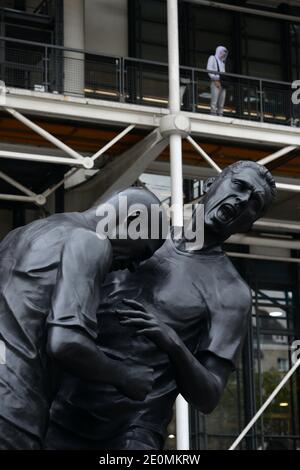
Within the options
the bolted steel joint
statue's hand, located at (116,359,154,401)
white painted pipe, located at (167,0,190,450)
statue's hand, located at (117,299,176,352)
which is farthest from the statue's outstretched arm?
the bolted steel joint

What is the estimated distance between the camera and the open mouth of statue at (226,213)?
188 inches

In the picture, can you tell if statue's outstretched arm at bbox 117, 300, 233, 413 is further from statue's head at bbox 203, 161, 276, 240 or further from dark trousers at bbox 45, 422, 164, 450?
statue's head at bbox 203, 161, 276, 240

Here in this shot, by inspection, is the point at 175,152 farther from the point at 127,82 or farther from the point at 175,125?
the point at 127,82

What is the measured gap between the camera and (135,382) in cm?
430

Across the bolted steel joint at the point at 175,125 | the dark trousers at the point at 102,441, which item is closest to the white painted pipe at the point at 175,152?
the bolted steel joint at the point at 175,125

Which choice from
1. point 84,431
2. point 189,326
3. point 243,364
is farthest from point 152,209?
point 243,364

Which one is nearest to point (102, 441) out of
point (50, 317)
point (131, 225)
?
point (50, 317)

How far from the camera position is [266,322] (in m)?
25.1

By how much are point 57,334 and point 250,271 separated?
21464mm

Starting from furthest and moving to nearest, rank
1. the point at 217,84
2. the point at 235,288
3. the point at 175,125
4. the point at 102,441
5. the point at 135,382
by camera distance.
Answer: the point at 217,84 < the point at 175,125 < the point at 235,288 < the point at 102,441 < the point at 135,382

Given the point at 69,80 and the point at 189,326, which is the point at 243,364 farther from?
the point at 189,326

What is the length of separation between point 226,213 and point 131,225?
1.80 ft

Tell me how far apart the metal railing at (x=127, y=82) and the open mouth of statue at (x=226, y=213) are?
14642 millimetres

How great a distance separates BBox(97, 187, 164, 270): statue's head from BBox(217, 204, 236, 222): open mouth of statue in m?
0.39
